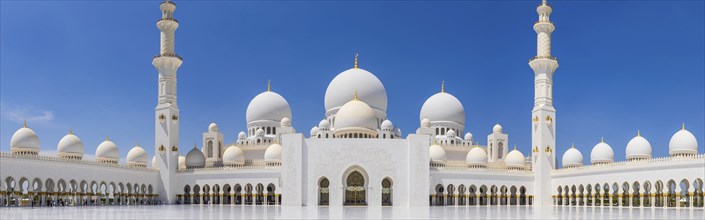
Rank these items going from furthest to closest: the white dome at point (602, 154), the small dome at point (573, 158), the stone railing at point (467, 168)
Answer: the small dome at point (573, 158) < the white dome at point (602, 154) < the stone railing at point (467, 168)

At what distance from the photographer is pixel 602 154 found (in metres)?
33.0

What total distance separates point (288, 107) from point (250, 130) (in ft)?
8.37

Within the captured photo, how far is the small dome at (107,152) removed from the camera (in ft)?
108

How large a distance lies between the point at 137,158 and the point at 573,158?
22.4 meters

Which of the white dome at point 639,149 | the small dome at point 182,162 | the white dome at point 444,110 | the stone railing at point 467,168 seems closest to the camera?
the white dome at point 639,149

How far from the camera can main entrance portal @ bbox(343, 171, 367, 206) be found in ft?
94.7

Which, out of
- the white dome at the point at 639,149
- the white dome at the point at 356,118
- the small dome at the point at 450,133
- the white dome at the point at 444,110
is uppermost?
the white dome at the point at 444,110

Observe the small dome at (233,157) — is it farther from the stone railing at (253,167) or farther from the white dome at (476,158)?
the white dome at (476,158)

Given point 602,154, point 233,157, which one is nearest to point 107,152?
point 233,157

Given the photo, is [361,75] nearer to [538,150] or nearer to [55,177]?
[538,150]

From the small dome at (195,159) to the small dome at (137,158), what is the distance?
227 centimetres

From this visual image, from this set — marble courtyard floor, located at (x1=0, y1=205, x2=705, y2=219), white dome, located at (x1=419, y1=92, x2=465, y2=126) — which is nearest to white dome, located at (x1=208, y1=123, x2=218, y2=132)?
white dome, located at (x1=419, y1=92, x2=465, y2=126)

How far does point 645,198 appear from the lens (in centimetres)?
2852

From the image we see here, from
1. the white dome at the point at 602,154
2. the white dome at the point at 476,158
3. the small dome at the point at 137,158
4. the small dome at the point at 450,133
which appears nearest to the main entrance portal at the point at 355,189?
the white dome at the point at 476,158
